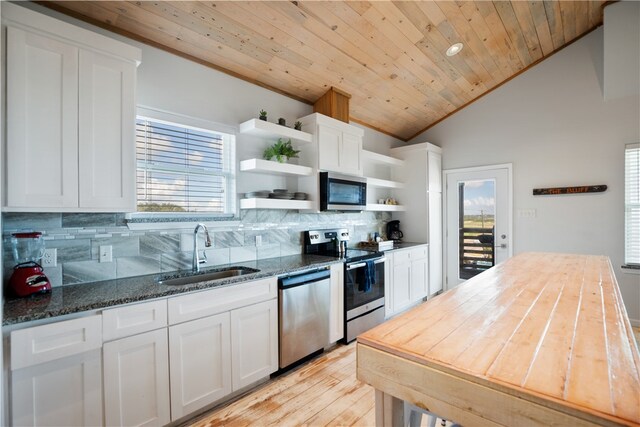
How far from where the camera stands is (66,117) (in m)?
1.72

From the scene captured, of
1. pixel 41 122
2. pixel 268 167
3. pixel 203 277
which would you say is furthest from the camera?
pixel 268 167

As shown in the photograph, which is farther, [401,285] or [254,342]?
[401,285]

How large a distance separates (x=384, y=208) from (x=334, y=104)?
5.49ft

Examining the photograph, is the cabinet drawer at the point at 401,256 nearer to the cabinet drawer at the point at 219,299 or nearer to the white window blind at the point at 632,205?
the cabinet drawer at the point at 219,299

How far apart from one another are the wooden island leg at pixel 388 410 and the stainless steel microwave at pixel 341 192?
7.39 feet

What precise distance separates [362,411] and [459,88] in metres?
4.14

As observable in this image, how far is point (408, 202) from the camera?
15.6 ft

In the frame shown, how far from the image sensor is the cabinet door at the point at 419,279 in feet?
13.8

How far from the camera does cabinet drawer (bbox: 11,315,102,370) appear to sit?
4.47 ft

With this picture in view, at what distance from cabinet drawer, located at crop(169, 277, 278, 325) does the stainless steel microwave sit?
1.15 m

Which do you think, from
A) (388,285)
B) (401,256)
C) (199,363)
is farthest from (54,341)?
(401,256)

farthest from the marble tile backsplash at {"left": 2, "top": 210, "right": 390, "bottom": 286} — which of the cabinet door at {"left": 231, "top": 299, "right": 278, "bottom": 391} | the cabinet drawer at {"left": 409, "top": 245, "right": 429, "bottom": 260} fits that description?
the cabinet drawer at {"left": 409, "top": 245, "right": 429, "bottom": 260}

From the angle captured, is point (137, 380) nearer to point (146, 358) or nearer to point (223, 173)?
point (146, 358)

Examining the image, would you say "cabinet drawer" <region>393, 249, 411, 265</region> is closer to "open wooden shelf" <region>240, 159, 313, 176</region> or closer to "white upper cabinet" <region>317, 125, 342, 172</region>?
"white upper cabinet" <region>317, 125, 342, 172</region>
